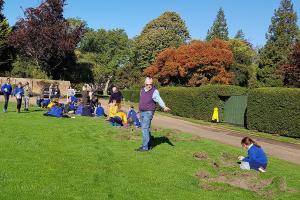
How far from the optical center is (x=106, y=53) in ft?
302

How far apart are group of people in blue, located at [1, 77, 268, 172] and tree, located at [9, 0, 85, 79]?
2093 centimetres

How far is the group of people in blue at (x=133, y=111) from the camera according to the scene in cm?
1185

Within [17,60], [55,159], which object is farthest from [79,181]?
[17,60]

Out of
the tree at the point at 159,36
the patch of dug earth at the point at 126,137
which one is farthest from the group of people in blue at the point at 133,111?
the tree at the point at 159,36

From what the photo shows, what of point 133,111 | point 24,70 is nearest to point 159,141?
point 133,111

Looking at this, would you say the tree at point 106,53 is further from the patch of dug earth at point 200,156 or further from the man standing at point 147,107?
the patch of dug earth at point 200,156

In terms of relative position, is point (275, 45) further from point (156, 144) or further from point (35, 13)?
point (156, 144)

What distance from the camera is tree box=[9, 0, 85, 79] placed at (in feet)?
174

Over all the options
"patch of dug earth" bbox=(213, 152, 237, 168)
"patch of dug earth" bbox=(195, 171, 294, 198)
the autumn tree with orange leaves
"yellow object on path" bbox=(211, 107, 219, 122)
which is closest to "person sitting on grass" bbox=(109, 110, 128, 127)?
"patch of dug earth" bbox=(213, 152, 237, 168)

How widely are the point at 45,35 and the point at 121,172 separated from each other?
44776 millimetres

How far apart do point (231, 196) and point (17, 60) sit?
179 feet

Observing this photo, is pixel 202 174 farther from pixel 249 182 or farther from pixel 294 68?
pixel 294 68

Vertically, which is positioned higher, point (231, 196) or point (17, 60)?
point (17, 60)

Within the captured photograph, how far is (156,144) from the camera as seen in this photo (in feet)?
49.8
